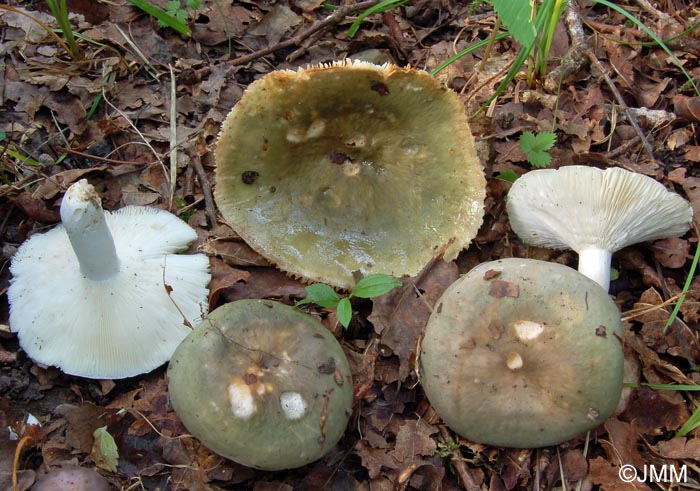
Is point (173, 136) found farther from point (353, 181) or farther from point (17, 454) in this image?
point (17, 454)

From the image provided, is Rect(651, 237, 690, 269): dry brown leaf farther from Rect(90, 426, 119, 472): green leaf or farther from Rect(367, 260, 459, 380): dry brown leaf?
Rect(90, 426, 119, 472): green leaf

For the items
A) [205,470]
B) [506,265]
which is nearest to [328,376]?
[205,470]

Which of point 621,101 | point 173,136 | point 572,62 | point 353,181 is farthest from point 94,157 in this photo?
point 621,101

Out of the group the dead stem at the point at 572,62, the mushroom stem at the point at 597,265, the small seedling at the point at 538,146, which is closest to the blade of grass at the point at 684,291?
the mushroom stem at the point at 597,265

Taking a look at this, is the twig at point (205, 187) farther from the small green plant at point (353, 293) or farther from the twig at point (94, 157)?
the small green plant at point (353, 293)

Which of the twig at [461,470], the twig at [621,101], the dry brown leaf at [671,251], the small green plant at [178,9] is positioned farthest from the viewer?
the small green plant at [178,9]
